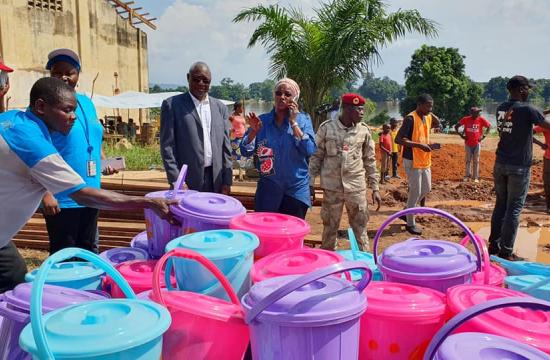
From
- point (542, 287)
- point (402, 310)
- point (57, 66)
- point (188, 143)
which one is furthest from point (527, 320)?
point (57, 66)

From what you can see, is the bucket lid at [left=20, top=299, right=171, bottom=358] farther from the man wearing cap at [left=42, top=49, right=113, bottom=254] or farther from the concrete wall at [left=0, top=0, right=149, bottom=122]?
the concrete wall at [left=0, top=0, right=149, bottom=122]

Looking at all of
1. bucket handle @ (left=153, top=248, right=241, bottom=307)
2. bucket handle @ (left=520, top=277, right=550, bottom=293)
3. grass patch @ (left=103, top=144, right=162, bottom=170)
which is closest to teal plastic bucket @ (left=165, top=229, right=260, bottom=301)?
bucket handle @ (left=153, top=248, right=241, bottom=307)

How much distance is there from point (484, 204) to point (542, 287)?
740 centimetres

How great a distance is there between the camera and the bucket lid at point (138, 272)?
2.01 m

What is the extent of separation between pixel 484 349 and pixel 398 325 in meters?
0.34

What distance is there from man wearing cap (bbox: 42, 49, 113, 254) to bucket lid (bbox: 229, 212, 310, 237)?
4.15 feet

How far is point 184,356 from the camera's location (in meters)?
1.51

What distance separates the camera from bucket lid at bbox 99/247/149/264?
8.00ft

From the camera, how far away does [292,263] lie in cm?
189

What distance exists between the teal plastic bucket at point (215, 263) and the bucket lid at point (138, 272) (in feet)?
0.67

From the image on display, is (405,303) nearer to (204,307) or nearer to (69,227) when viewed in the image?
(204,307)

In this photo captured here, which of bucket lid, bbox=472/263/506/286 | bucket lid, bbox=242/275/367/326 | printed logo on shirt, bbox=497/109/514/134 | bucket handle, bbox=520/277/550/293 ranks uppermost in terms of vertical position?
printed logo on shirt, bbox=497/109/514/134

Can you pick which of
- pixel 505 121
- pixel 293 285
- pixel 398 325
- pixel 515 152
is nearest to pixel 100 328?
pixel 293 285

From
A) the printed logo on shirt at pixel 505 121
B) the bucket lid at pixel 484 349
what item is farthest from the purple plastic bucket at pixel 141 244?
the printed logo on shirt at pixel 505 121
